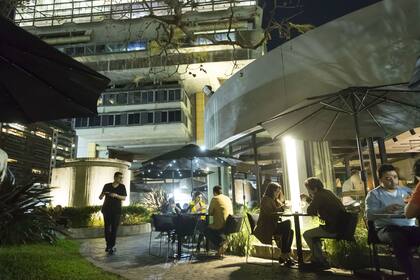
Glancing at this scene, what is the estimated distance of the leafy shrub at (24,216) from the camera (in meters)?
5.05

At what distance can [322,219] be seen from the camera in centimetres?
494

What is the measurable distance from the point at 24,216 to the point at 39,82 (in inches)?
121

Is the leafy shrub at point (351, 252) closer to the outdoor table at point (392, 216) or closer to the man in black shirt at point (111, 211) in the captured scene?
the outdoor table at point (392, 216)

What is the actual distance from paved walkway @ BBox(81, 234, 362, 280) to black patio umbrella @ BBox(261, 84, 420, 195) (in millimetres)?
2496

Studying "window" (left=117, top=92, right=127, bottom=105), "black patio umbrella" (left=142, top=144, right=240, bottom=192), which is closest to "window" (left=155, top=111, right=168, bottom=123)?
"window" (left=117, top=92, right=127, bottom=105)

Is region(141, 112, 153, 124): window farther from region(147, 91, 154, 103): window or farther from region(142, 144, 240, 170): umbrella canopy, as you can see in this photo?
region(142, 144, 240, 170): umbrella canopy

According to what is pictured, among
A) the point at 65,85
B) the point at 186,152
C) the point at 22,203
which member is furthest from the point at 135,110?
the point at 65,85

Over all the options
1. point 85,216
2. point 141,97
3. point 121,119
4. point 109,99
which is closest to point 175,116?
point 141,97

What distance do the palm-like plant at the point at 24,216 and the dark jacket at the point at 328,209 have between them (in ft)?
15.4

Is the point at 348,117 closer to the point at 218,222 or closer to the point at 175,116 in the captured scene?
the point at 218,222

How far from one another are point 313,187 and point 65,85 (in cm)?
399

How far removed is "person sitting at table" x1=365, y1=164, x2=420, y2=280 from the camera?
3.76 metres

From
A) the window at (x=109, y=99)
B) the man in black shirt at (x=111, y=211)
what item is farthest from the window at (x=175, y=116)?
the man in black shirt at (x=111, y=211)

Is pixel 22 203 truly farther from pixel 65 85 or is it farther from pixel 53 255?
pixel 65 85
